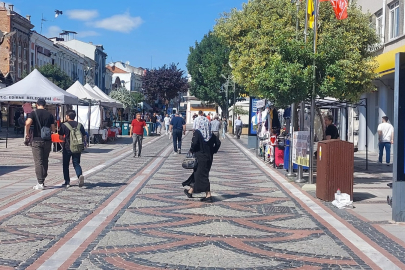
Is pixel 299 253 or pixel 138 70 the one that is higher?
pixel 138 70

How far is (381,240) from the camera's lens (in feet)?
25.5

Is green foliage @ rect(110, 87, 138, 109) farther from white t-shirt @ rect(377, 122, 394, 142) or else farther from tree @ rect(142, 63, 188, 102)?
white t-shirt @ rect(377, 122, 394, 142)

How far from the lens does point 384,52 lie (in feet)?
85.6

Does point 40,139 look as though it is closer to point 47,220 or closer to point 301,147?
point 47,220

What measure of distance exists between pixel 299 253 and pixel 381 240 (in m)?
1.44

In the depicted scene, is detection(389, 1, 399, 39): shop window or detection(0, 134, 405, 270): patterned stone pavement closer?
detection(0, 134, 405, 270): patterned stone pavement

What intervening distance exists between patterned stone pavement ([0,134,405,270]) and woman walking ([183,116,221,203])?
28 centimetres

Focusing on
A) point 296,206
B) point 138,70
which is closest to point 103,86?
point 138,70

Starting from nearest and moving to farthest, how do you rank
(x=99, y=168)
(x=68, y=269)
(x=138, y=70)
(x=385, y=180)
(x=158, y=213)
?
(x=68, y=269), (x=158, y=213), (x=385, y=180), (x=99, y=168), (x=138, y=70)

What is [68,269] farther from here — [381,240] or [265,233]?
[381,240]

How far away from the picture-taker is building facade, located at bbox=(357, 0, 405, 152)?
23492mm

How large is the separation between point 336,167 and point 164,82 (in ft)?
224

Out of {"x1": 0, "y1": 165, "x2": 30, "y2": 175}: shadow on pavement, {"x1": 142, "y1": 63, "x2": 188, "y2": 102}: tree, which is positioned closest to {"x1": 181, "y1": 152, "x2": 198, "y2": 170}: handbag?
{"x1": 0, "y1": 165, "x2": 30, "y2": 175}: shadow on pavement

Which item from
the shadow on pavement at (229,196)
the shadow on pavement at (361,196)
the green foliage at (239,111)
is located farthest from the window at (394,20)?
the green foliage at (239,111)
